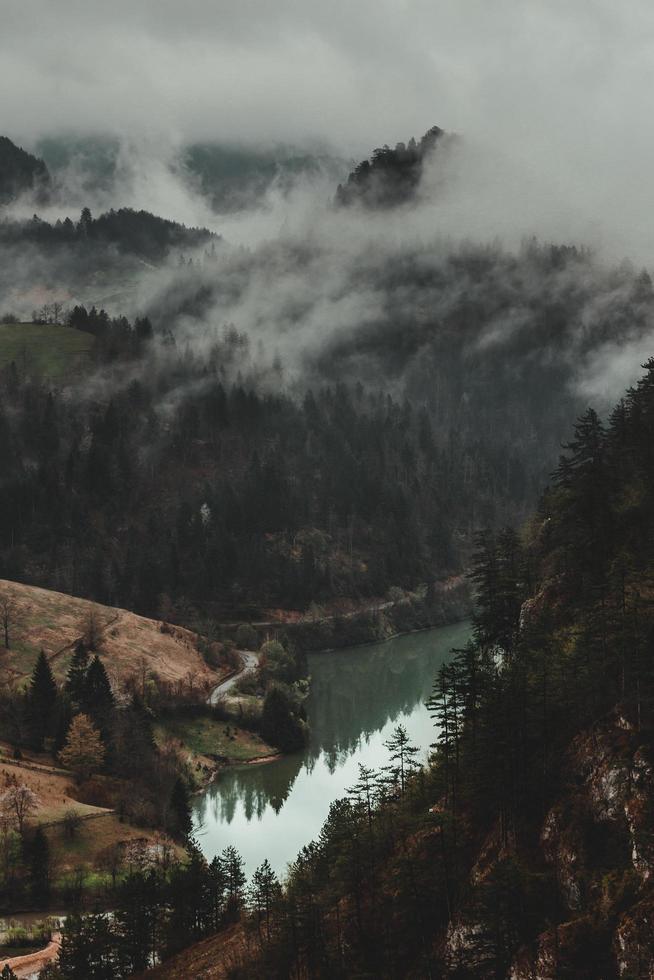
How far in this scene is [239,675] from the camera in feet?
441

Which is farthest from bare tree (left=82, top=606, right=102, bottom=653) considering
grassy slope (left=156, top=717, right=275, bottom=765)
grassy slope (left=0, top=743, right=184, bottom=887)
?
grassy slope (left=0, top=743, right=184, bottom=887)

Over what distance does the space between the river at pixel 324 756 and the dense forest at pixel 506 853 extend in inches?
1015

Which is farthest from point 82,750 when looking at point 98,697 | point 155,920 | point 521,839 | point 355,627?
point 355,627

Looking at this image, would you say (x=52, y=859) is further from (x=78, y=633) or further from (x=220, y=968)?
(x=78, y=633)

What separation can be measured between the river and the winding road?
10717 millimetres

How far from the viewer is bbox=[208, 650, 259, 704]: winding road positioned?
12347 centimetres

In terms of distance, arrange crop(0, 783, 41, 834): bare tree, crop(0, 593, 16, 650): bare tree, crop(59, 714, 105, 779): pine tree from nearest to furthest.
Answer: crop(0, 783, 41, 834): bare tree < crop(59, 714, 105, 779): pine tree < crop(0, 593, 16, 650): bare tree

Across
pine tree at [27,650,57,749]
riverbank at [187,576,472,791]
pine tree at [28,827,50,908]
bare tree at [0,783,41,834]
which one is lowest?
pine tree at [28,827,50,908]

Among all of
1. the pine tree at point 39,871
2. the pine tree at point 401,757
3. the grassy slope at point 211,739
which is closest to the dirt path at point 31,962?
the pine tree at point 39,871

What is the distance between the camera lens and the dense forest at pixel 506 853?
3647 cm

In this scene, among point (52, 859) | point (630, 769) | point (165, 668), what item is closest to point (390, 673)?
point (165, 668)

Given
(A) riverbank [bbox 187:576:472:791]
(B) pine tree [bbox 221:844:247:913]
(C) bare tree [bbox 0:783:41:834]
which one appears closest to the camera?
(B) pine tree [bbox 221:844:247:913]

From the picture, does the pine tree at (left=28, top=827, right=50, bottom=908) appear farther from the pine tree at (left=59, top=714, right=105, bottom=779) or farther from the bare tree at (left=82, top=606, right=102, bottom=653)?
the bare tree at (left=82, top=606, right=102, bottom=653)

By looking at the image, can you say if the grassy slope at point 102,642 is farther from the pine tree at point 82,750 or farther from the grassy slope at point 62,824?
the grassy slope at point 62,824
